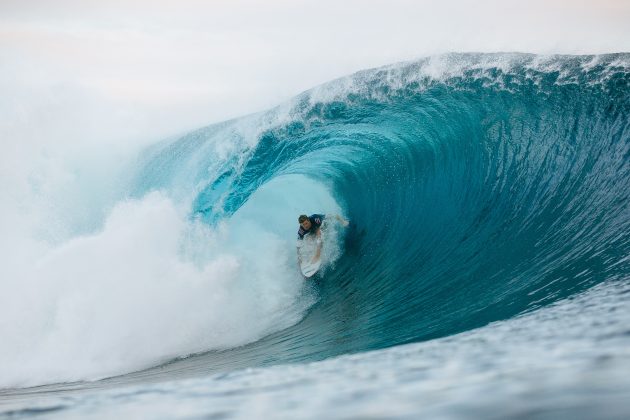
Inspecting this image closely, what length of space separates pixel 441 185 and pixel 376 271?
2187 millimetres

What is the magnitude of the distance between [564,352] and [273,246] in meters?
8.84

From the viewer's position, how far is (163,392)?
211cm

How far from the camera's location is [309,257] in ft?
29.0

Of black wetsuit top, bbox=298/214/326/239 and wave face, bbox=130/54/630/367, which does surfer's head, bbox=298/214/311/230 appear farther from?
wave face, bbox=130/54/630/367

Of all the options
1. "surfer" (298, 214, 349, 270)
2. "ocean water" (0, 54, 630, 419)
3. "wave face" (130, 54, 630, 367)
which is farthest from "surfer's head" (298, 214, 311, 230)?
"wave face" (130, 54, 630, 367)

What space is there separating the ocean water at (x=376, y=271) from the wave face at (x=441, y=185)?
39mm

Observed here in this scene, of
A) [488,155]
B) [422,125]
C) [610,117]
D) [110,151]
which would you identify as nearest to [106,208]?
[110,151]

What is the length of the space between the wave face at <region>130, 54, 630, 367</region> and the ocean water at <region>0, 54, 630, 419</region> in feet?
0.13

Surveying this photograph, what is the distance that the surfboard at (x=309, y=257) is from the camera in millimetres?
8805

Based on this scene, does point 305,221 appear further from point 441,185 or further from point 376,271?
point 441,185

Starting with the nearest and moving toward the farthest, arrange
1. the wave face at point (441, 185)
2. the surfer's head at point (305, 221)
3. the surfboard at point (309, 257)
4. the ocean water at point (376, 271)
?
the ocean water at point (376, 271)
the wave face at point (441, 185)
the surfer's head at point (305, 221)
the surfboard at point (309, 257)

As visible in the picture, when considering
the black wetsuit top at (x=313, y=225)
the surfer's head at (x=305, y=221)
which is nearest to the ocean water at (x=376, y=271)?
the black wetsuit top at (x=313, y=225)

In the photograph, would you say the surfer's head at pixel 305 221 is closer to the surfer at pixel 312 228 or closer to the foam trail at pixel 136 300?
the surfer at pixel 312 228

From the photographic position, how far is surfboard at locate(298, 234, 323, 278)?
28.9 feet
